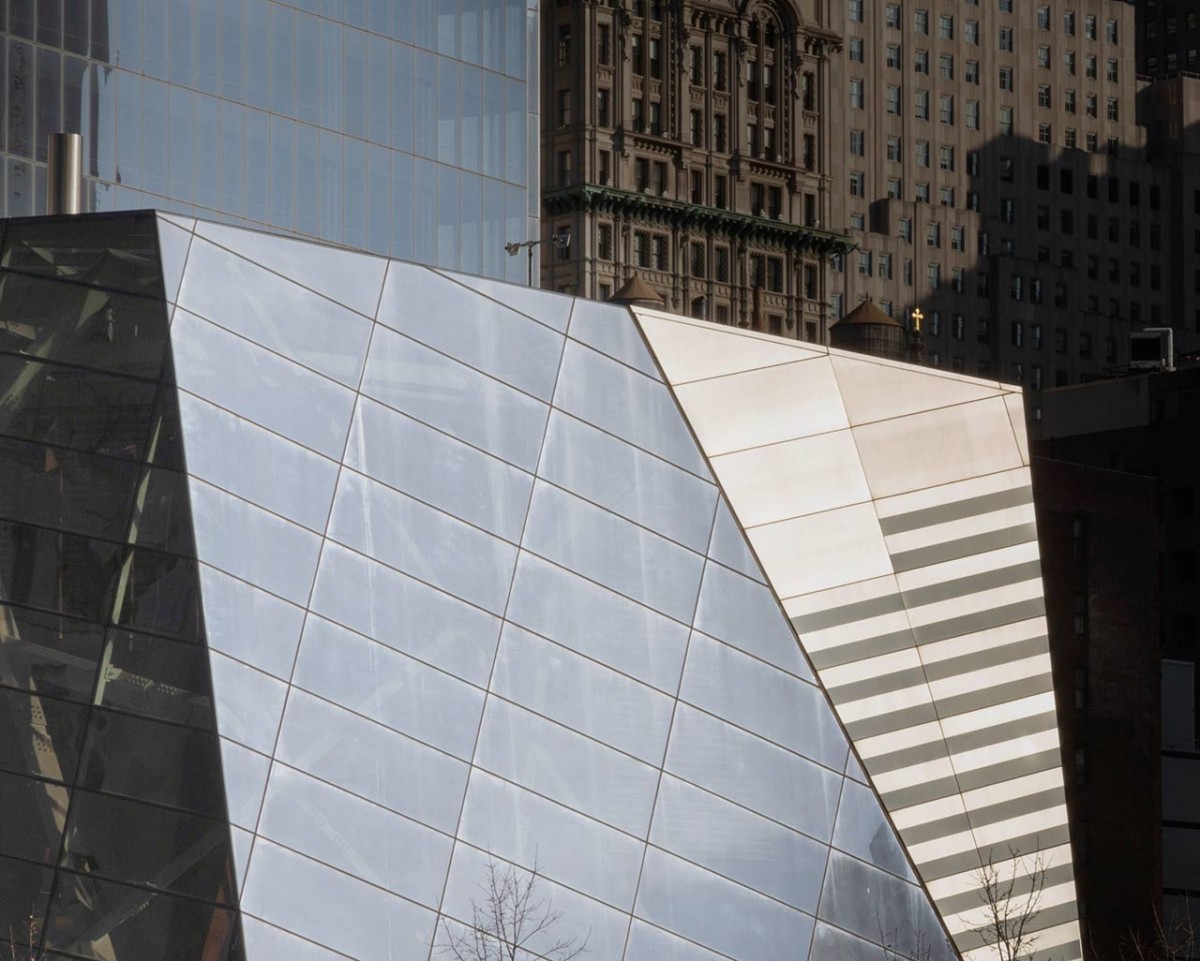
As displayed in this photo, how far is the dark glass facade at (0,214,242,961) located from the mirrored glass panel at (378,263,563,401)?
463cm

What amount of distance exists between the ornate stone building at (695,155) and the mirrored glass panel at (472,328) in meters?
98.1

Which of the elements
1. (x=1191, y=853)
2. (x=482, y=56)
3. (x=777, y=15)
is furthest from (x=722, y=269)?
(x=482, y=56)

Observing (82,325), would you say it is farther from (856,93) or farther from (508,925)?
(856,93)

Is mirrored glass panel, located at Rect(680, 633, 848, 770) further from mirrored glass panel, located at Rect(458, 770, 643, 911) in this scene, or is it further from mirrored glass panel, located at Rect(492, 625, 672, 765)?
mirrored glass panel, located at Rect(458, 770, 643, 911)

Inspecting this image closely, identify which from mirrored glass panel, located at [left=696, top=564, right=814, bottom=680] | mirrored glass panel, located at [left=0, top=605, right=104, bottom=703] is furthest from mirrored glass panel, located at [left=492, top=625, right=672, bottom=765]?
mirrored glass panel, located at [left=0, top=605, right=104, bottom=703]

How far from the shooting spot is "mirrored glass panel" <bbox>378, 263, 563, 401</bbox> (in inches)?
1619

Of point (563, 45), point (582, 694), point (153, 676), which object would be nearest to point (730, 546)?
point (582, 694)

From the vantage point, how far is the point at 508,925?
40.2 metres

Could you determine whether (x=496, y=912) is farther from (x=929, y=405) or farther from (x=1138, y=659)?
(x=1138, y=659)

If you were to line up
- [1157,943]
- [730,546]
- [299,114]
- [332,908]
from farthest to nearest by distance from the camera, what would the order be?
[1157,943]
[299,114]
[730,546]
[332,908]

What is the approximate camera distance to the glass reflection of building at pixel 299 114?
55875 millimetres

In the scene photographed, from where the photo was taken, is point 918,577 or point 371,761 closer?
point 371,761

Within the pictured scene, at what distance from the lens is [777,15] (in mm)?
161250

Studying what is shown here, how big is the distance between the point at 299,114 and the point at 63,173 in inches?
529
